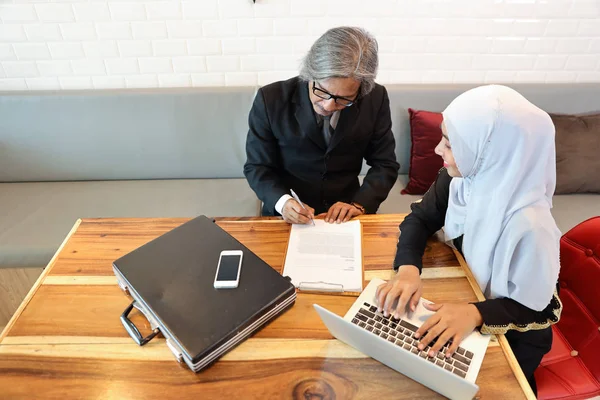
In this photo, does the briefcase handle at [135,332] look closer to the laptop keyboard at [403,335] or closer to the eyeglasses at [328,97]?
the laptop keyboard at [403,335]

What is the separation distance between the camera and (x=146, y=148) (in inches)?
82.8

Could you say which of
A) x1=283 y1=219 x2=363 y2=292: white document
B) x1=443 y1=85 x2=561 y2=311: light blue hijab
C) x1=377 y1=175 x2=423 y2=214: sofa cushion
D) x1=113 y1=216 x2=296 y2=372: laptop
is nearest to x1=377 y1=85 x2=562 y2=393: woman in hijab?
x1=443 y1=85 x2=561 y2=311: light blue hijab

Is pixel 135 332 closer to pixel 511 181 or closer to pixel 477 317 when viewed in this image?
pixel 477 317

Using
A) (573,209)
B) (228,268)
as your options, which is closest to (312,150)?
(228,268)

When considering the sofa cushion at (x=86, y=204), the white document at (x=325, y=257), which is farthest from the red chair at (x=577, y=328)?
the sofa cushion at (x=86, y=204)

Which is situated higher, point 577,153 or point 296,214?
point 296,214

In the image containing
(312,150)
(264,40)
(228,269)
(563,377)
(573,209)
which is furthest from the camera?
(264,40)

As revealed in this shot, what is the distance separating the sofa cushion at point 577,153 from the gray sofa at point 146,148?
0.30ft

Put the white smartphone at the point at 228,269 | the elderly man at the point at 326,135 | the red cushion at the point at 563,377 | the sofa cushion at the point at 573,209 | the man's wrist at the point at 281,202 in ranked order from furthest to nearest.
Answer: the sofa cushion at the point at 573,209 → the man's wrist at the point at 281,202 → the elderly man at the point at 326,135 → the red cushion at the point at 563,377 → the white smartphone at the point at 228,269

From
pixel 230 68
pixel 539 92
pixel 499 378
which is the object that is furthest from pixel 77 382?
pixel 539 92

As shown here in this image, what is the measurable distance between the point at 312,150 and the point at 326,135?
8 cm

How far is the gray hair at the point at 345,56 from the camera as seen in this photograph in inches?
44.3

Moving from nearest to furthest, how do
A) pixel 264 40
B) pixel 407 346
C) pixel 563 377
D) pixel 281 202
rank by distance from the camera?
1. pixel 407 346
2. pixel 563 377
3. pixel 281 202
4. pixel 264 40

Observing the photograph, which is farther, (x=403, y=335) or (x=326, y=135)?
(x=326, y=135)
